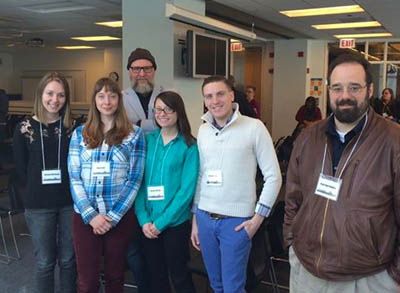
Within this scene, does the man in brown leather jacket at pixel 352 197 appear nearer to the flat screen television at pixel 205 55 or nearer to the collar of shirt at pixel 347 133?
the collar of shirt at pixel 347 133

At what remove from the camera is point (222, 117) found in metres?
2.14

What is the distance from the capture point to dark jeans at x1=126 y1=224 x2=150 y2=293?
97.5 inches

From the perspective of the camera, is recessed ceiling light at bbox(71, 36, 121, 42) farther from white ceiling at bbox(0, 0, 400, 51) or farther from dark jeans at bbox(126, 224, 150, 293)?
dark jeans at bbox(126, 224, 150, 293)

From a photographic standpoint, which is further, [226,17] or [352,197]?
[226,17]

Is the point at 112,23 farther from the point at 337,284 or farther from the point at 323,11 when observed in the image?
the point at 337,284

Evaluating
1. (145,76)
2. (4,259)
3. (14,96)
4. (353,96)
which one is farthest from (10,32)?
(353,96)

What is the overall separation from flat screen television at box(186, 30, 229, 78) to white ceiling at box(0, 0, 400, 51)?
0.63 metres

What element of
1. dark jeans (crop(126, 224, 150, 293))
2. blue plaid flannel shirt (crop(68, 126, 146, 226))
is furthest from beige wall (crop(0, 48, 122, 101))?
blue plaid flannel shirt (crop(68, 126, 146, 226))

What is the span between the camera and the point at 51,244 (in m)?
2.42

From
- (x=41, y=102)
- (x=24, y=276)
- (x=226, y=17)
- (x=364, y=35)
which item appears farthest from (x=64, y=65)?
(x=41, y=102)

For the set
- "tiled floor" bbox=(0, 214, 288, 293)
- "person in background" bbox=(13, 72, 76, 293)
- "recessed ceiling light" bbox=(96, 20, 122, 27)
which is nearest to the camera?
"person in background" bbox=(13, 72, 76, 293)

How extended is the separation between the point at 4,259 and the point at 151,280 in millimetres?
1896

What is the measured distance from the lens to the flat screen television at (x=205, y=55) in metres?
5.16

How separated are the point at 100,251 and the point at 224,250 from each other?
0.70 meters
